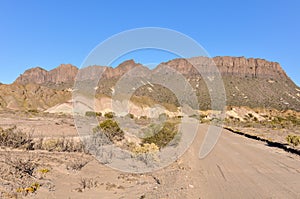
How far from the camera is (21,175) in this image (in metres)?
8.39

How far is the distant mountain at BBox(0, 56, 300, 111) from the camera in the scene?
255 feet

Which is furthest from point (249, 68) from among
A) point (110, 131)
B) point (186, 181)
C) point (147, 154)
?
point (186, 181)

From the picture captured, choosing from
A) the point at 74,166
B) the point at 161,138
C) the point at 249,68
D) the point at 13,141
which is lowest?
the point at 74,166

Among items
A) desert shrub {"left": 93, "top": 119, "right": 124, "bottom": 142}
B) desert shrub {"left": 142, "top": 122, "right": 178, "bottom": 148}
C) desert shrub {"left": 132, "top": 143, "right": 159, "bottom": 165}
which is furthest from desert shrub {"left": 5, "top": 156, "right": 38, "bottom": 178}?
desert shrub {"left": 142, "top": 122, "right": 178, "bottom": 148}

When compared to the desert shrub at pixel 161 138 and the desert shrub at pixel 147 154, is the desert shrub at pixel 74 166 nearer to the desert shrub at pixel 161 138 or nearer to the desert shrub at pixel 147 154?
the desert shrub at pixel 147 154

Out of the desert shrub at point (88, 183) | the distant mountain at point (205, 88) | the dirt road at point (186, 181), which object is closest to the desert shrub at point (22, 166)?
the dirt road at point (186, 181)

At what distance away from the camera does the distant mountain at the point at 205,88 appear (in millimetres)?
77750

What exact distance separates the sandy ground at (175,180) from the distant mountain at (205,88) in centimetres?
372

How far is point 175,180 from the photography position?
31.0 feet

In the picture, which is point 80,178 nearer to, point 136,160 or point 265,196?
point 136,160

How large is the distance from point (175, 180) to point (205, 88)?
352 ft

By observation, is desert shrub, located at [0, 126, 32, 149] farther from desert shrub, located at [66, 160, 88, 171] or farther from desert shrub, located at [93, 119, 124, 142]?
desert shrub, located at [93, 119, 124, 142]

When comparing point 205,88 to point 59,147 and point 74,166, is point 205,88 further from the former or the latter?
point 74,166

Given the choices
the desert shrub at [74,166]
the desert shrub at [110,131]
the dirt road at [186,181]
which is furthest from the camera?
the desert shrub at [110,131]
